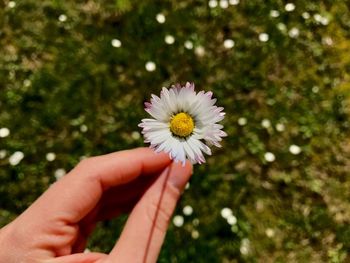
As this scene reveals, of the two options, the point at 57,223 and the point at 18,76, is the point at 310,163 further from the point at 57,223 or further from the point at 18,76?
the point at 18,76

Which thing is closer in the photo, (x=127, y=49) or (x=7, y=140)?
(x=7, y=140)

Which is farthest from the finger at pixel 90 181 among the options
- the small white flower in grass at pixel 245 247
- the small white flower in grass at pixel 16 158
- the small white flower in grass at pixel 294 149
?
the small white flower in grass at pixel 294 149

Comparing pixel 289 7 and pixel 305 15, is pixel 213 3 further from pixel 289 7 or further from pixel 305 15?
pixel 305 15

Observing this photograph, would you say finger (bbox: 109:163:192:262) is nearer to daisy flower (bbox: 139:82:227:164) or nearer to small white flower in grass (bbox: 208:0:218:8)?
daisy flower (bbox: 139:82:227:164)

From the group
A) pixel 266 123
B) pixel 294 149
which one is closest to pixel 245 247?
pixel 294 149

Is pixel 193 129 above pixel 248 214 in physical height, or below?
below

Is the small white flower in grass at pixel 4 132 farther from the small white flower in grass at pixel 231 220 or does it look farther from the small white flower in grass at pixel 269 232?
the small white flower in grass at pixel 269 232

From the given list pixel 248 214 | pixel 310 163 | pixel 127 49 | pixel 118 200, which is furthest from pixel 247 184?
pixel 127 49

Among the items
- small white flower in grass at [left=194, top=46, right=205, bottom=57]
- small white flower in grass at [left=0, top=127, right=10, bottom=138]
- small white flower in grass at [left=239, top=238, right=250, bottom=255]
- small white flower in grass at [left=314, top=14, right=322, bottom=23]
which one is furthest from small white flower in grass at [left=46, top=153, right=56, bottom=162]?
small white flower in grass at [left=314, top=14, right=322, bottom=23]
